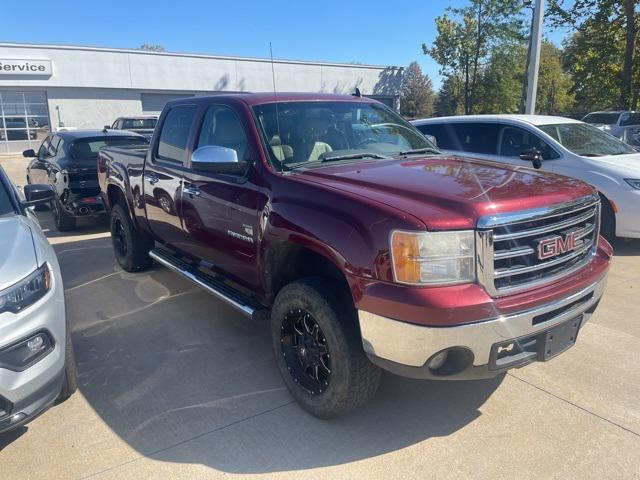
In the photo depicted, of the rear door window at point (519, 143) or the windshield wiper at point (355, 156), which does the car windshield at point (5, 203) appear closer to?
the windshield wiper at point (355, 156)

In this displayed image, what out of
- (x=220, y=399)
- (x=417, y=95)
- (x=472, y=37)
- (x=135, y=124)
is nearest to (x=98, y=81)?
(x=135, y=124)

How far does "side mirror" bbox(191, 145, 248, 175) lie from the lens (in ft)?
11.2

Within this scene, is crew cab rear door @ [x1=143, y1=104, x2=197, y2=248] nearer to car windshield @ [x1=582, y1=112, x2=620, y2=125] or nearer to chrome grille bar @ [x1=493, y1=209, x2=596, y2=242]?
chrome grille bar @ [x1=493, y1=209, x2=596, y2=242]

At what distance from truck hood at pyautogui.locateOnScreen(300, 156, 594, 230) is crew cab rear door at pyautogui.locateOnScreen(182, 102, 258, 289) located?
20.4 inches

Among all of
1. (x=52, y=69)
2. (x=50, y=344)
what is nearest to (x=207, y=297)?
(x=50, y=344)

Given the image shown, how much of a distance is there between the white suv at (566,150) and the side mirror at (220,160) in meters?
3.68

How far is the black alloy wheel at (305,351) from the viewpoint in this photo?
9.89 feet

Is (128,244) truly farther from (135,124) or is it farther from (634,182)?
(135,124)

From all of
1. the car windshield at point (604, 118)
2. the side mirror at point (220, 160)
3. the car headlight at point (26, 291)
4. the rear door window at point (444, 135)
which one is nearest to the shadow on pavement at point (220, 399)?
the car headlight at point (26, 291)

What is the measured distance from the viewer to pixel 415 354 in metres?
2.48

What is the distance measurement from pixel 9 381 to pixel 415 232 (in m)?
2.05

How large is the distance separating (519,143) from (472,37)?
82.2 ft

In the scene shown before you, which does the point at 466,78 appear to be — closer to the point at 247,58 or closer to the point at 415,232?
the point at 247,58

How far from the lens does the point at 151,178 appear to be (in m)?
4.92
